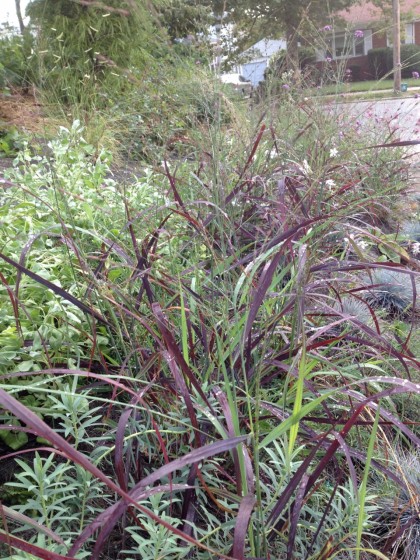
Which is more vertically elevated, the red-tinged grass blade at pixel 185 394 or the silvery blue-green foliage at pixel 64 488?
the red-tinged grass blade at pixel 185 394

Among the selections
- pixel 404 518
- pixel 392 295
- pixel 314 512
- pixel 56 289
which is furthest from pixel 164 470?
pixel 392 295

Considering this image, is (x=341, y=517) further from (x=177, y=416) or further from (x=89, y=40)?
(x=89, y=40)

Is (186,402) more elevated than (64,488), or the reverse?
(186,402)

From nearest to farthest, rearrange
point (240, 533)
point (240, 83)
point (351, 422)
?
point (240, 533) → point (351, 422) → point (240, 83)

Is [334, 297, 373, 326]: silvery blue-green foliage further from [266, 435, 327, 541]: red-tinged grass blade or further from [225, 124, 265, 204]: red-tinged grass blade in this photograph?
[266, 435, 327, 541]: red-tinged grass blade

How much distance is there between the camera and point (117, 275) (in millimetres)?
2238

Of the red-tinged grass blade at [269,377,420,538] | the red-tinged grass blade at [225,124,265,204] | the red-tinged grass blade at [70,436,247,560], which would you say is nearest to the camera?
the red-tinged grass blade at [70,436,247,560]

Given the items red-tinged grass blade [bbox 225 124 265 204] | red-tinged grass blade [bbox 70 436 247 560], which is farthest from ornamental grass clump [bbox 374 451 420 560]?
red-tinged grass blade [bbox 225 124 265 204]

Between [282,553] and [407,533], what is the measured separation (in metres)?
0.46

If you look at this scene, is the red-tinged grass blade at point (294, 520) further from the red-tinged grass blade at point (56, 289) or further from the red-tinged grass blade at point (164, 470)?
the red-tinged grass blade at point (56, 289)

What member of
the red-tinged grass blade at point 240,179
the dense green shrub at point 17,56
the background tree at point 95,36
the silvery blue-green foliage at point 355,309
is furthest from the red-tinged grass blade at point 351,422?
the dense green shrub at point 17,56

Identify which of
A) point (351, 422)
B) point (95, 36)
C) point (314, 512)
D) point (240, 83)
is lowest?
point (314, 512)

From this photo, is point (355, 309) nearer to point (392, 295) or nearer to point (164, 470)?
point (392, 295)

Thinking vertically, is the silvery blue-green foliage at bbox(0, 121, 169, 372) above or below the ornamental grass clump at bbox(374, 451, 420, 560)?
above
